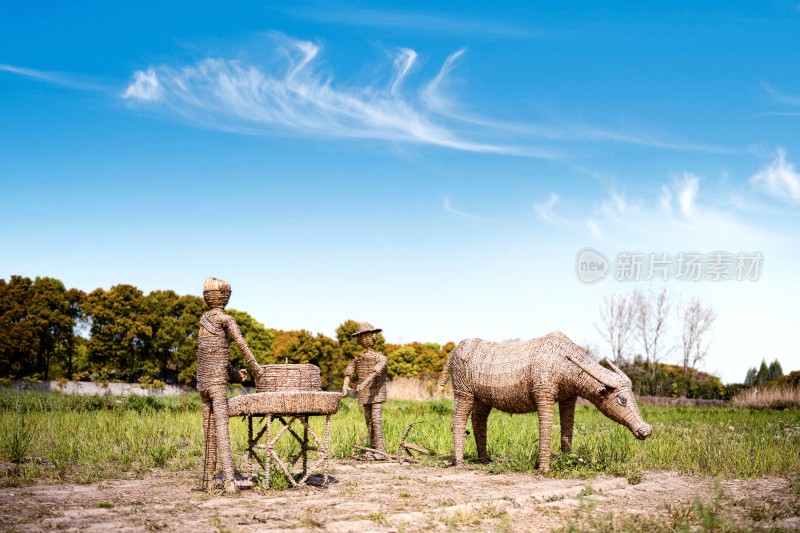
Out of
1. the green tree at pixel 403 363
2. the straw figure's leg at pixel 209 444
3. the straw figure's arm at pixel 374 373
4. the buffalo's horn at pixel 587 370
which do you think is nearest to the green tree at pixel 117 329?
the green tree at pixel 403 363

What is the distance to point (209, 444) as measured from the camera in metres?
9.15

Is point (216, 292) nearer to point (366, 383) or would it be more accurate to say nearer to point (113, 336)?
point (366, 383)

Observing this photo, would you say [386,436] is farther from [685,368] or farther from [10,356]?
[685,368]

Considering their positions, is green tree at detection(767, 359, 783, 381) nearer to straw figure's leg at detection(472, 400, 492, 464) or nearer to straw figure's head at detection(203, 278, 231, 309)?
straw figure's leg at detection(472, 400, 492, 464)

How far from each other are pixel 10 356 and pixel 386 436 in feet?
102

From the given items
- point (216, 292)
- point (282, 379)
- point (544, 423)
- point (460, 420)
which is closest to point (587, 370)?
point (544, 423)

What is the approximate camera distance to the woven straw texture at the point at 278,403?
8.77 metres

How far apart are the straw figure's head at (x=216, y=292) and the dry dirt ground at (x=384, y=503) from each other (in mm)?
2368

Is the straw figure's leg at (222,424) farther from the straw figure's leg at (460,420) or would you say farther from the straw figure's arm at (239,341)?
the straw figure's leg at (460,420)

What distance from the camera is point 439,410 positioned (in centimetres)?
2045

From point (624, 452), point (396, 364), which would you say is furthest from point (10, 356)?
point (624, 452)

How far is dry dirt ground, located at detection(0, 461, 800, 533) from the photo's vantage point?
6996mm

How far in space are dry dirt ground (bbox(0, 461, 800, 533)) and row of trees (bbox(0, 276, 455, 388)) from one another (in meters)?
26.8

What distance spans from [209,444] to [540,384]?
4699 millimetres
